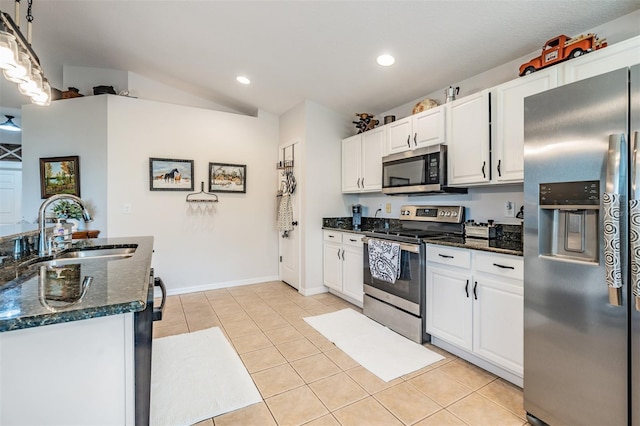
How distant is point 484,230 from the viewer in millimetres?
2428

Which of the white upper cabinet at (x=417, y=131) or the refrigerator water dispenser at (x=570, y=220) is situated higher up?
the white upper cabinet at (x=417, y=131)

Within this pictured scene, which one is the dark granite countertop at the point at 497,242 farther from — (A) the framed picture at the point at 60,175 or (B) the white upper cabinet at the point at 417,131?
(A) the framed picture at the point at 60,175

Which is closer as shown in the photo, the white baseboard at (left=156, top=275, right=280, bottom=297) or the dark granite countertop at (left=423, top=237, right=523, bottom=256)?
the dark granite countertop at (left=423, top=237, right=523, bottom=256)

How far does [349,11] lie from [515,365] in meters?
2.72

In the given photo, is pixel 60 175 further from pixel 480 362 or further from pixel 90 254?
pixel 480 362

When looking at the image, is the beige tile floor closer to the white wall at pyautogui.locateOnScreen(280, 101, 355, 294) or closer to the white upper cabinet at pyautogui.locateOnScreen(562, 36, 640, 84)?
the white wall at pyautogui.locateOnScreen(280, 101, 355, 294)

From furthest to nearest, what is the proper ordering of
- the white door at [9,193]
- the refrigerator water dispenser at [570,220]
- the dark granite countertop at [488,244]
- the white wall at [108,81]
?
1. the white door at [9,193]
2. the white wall at [108,81]
3. the dark granite countertop at [488,244]
4. the refrigerator water dispenser at [570,220]

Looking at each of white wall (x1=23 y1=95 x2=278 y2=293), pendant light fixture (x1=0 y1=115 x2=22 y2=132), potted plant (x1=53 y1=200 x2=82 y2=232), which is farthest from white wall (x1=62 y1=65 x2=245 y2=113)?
pendant light fixture (x1=0 y1=115 x2=22 y2=132)

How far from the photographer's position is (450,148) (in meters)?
2.67

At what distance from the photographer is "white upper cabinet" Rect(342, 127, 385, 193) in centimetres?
347

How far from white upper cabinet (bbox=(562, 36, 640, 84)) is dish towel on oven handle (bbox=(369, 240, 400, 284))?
5.57 feet

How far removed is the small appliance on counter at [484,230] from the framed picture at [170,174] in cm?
346

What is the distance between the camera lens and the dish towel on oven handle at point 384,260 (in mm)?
2703

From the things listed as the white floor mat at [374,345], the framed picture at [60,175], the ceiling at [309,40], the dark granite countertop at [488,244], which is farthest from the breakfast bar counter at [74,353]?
the framed picture at [60,175]
